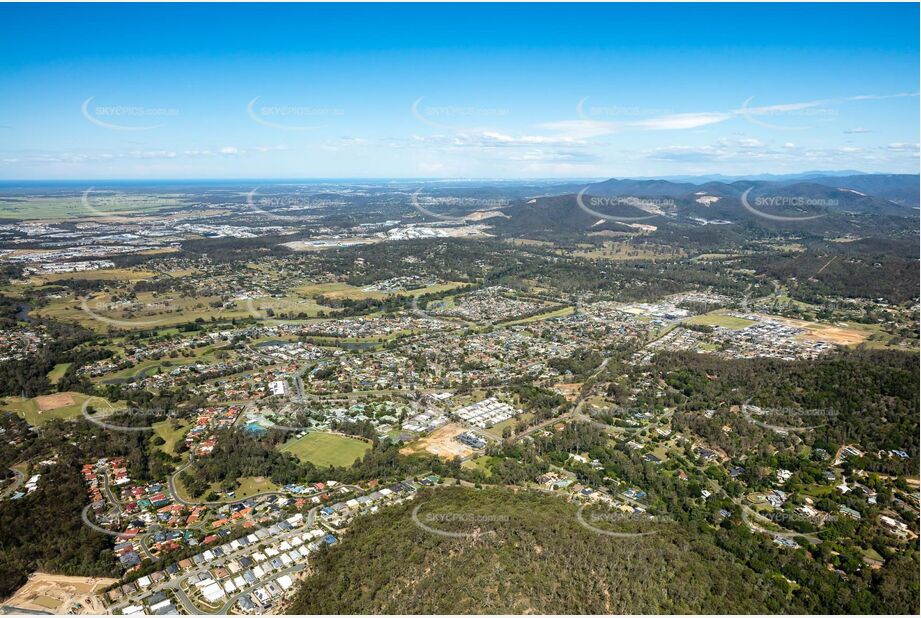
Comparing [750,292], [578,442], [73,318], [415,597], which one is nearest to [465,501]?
[415,597]

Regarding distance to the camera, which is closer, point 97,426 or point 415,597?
point 415,597

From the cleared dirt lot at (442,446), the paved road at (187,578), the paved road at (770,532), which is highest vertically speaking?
the paved road at (187,578)

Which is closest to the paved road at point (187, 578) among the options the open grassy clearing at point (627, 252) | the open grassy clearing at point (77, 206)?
the open grassy clearing at point (627, 252)

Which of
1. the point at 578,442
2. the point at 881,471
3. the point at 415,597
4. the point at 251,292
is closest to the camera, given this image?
the point at 415,597

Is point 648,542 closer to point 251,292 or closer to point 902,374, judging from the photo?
point 902,374

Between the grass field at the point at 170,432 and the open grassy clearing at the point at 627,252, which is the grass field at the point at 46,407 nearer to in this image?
the grass field at the point at 170,432

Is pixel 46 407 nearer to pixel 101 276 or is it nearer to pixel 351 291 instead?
pixel 351 291

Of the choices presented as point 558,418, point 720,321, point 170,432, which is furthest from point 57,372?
point 720,321
